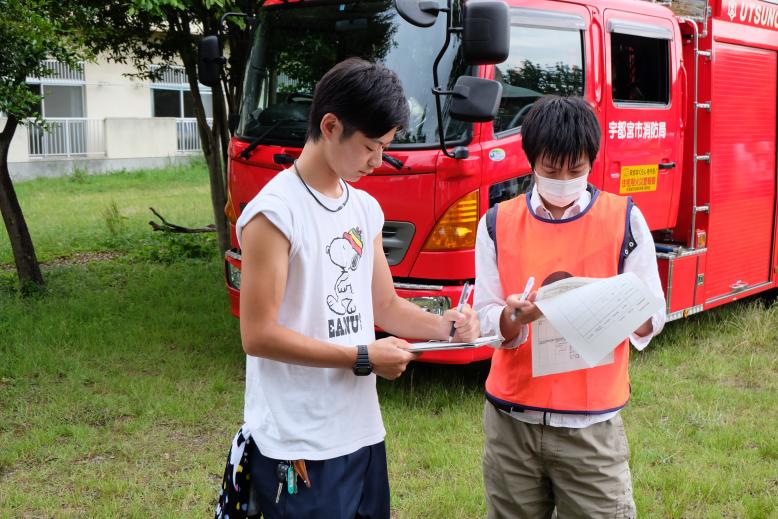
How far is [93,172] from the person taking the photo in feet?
75.2

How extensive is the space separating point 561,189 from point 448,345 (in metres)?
0.56

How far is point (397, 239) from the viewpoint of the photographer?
4.98 m

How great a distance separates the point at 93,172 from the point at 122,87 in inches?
111

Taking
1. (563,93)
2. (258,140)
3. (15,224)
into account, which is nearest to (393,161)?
(258,140)

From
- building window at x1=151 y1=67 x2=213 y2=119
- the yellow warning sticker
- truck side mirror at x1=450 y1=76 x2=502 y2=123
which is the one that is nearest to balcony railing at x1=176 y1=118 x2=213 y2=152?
building window at x1=151 y1=67 x2=213 y2=119

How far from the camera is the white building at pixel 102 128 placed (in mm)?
22078

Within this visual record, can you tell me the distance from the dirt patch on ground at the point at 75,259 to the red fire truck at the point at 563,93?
5.19 metres

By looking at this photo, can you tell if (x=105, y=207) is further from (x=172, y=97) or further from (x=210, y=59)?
(x=172, y=97)

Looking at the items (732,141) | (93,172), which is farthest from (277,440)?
(93,172)

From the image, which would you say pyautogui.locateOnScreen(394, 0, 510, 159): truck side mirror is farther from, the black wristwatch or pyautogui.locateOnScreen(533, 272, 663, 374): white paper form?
the black wristwatch

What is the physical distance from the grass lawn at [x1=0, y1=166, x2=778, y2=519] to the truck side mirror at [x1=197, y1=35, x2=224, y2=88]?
191 cm

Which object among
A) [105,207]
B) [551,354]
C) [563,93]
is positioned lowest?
[105,207]

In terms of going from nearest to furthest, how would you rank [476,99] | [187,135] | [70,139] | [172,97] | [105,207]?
[476,99] < [105,207] < [70,139] < [187,135] < [172,97]

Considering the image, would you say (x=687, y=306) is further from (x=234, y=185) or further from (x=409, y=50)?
(x=234, y=185)
